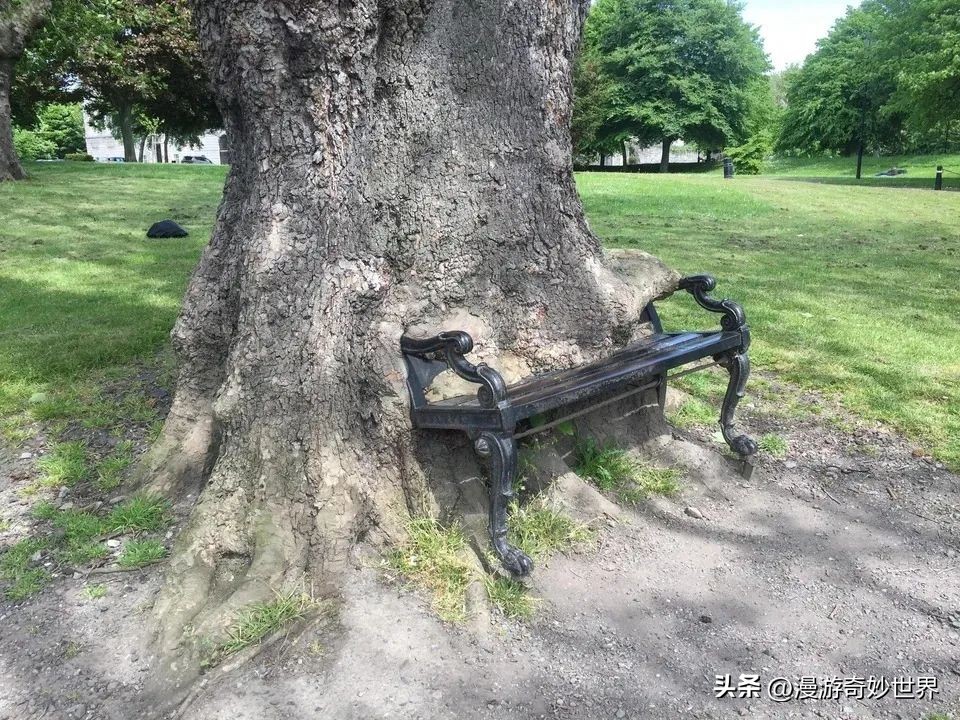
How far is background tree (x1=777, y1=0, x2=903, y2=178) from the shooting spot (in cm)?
4888

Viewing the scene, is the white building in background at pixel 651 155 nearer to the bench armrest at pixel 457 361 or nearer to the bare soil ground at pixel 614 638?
the bare soil ground at pixel 614 638

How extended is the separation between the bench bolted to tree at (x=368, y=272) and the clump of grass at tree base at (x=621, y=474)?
50 centimetres

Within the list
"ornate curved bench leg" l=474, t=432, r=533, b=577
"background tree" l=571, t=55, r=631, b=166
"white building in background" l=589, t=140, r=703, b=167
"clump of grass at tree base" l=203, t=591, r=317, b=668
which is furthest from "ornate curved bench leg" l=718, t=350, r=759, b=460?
"white building in background" l=589, t=140, r=703, b=167

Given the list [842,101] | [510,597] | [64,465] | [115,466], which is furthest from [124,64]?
[842,101]

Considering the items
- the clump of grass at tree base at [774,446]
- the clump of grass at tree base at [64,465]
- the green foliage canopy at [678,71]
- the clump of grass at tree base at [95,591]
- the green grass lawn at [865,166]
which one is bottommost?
the clump of grass at tree base at [95,591]

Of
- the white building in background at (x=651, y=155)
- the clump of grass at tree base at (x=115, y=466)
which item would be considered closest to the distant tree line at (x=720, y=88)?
the white building in background at (x=651, y=155)

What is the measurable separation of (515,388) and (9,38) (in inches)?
680

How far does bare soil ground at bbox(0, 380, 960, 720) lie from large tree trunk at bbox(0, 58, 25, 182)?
16314 mm

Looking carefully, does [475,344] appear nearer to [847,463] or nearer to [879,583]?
[879,583]

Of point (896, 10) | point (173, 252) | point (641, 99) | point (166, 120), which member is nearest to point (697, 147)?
point (641, 99)

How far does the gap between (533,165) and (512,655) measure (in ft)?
6.69

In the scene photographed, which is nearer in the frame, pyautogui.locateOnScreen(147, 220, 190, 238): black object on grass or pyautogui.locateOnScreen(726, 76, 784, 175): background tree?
pyautogui.locateOnScreen(147, 220, 190, 238): black object on grass

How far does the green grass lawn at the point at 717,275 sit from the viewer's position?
16.9 feet

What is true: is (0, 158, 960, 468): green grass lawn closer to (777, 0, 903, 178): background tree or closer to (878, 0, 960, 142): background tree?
(878, 0, 960, 142): background tree
